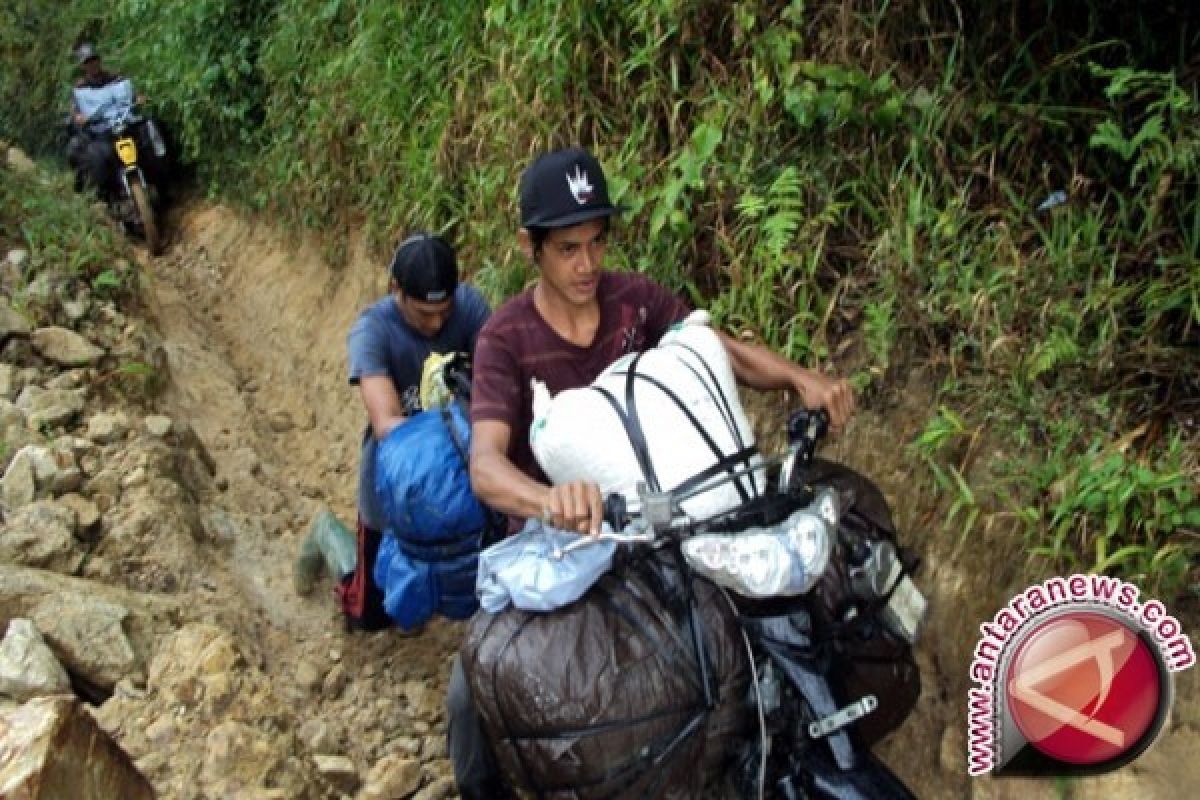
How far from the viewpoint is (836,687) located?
2311 millimetres

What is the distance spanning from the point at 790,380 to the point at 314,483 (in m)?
4.15

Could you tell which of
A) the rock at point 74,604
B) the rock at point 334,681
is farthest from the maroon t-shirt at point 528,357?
the rock at point 334,681

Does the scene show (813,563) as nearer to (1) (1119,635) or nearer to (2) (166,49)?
(1) (1119,635)

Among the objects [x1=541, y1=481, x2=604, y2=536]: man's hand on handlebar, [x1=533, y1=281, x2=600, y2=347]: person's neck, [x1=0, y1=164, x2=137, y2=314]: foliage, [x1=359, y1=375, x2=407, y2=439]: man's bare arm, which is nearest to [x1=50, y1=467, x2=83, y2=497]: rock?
[x1=359, y1=375, x2=407, y2=439]: man's bare arm

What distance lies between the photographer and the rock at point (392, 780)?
3672mm

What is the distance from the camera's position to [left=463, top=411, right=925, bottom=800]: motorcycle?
2.17 m

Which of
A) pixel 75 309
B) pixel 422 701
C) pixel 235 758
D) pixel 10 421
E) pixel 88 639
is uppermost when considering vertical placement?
pixel 75 309

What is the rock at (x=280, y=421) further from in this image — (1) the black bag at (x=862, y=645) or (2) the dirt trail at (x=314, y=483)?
(1) the black bag at (x=862, y=645)

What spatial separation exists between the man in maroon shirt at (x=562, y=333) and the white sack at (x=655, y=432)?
0.20 m

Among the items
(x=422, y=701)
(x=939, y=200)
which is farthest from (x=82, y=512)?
(x=939, y=200)

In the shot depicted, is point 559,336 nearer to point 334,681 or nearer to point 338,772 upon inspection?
point 338,772

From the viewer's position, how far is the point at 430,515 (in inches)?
134

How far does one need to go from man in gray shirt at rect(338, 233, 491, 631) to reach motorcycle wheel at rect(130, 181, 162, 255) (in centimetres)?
627

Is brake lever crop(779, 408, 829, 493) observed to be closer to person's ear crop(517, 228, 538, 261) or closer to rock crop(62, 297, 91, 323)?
person's ear crop(517, 228, 538, 261)
